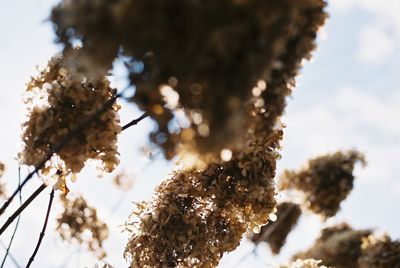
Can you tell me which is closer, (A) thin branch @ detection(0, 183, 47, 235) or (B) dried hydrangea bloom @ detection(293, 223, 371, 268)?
(A) thin branch @ detection(0, 183, 47, 235)

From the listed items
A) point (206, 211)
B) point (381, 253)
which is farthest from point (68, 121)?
point (381, 253)

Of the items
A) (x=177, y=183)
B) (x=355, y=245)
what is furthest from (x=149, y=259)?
(x=355, y=245)

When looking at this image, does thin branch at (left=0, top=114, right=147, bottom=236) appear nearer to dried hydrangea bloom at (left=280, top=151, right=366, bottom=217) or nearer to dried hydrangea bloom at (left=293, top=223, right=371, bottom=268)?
dried hydrangea bloom at (left=280, top=151, right=366, bottom=217)

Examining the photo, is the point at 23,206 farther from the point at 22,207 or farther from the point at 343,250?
the point at 343,250

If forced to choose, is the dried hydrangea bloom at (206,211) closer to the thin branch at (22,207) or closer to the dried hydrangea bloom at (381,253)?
the thin branch at (22,207)

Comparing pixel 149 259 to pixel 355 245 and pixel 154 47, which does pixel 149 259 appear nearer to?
pixel 154 47

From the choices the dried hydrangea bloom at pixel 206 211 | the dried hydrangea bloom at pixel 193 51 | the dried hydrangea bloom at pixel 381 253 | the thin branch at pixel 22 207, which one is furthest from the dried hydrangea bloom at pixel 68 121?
the dried hydrangea bloom at pixel 381 253

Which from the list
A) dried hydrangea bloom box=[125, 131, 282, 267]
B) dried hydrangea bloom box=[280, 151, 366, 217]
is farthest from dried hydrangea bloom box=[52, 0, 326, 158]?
dried hydrangea bloom box=[280, 151, 366, 217]
